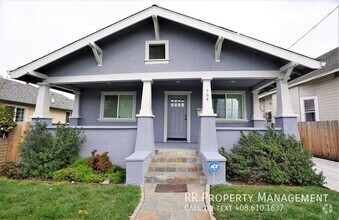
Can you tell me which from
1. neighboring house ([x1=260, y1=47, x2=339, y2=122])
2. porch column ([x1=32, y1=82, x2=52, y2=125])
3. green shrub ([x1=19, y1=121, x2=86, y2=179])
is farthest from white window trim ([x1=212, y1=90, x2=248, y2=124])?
porch column ([x1=32, y1=82, x2=52, y2=125])

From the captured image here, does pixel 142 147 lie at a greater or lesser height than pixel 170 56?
lesser

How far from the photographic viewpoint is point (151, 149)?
18.5 ft

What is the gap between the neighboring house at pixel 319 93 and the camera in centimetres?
873

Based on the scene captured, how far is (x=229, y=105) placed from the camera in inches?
309

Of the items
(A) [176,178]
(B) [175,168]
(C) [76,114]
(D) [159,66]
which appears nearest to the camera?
(A) [176,178]

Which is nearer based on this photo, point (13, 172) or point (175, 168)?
point (175, 168)

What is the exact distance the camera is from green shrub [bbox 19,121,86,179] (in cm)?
508

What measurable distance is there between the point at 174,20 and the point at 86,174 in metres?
5.79

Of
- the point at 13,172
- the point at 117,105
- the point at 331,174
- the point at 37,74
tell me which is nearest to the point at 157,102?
the point at 117,105

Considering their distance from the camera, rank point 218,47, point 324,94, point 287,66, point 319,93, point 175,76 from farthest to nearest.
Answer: point 319,93
point 324,94
point 175,76
point 218,47
point 287,66

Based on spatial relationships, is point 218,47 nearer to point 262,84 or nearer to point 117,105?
point 262,84

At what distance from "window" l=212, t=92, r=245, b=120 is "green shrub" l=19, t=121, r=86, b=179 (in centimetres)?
591

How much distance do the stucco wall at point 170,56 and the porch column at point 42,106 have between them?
0.64m

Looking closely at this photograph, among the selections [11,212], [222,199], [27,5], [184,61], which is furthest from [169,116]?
[27,5]
